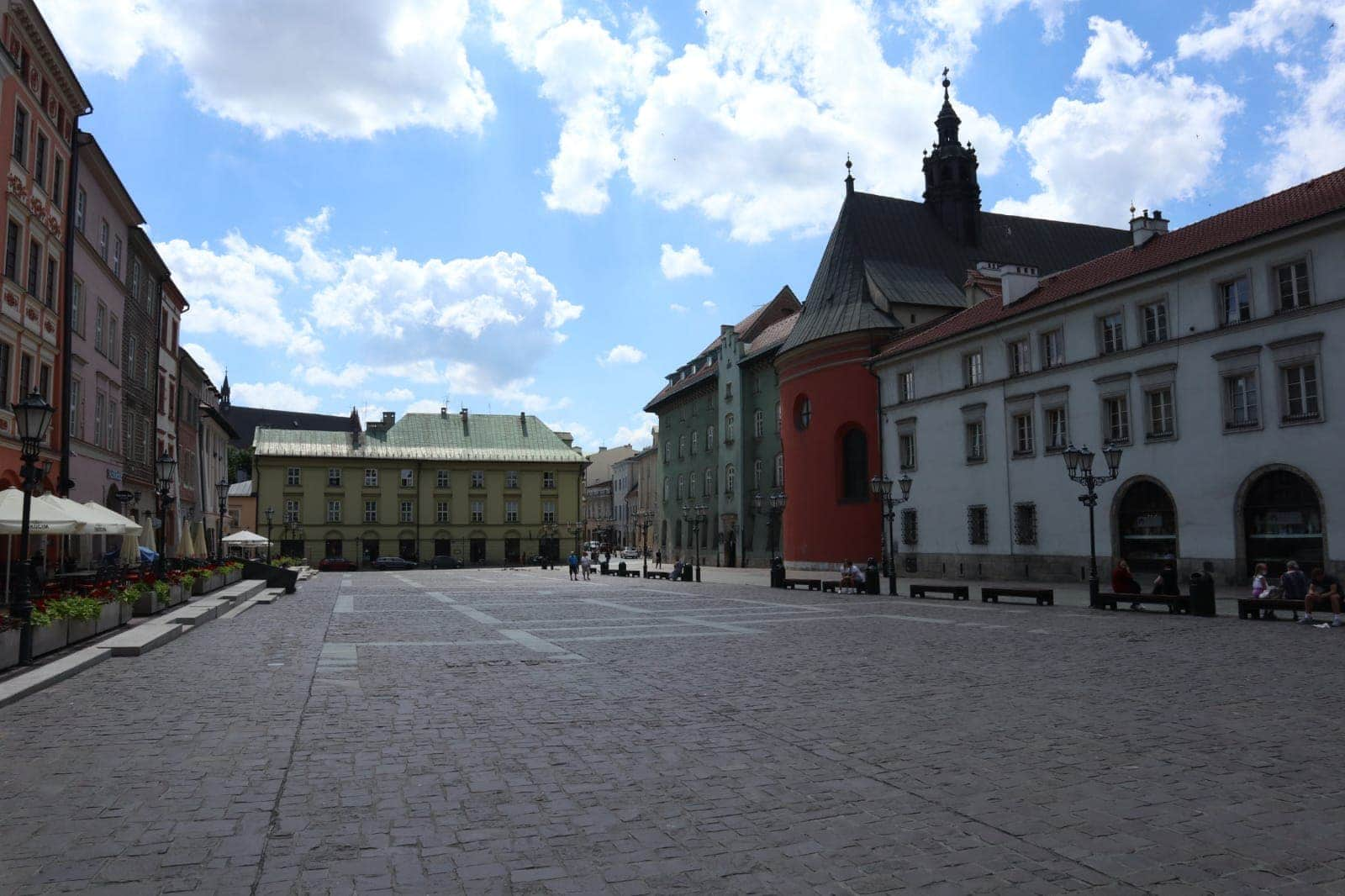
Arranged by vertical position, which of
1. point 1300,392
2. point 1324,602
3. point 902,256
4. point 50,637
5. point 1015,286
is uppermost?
point 902,256

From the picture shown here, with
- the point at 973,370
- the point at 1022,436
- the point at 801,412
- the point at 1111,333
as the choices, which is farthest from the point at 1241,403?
the point at 801,412

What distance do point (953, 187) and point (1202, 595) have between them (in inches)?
1672

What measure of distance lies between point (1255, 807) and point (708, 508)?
6290 cm

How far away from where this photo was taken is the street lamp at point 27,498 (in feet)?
40.1

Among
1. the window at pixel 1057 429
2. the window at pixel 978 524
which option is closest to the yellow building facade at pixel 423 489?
the window at pixel 978 524

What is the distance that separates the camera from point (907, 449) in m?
45.3

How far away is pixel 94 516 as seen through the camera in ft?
69.8

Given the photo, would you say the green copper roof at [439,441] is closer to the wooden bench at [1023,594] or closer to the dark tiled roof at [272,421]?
the dark tiled roof at [272,421]

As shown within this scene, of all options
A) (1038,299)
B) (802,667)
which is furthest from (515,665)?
(1038,299)

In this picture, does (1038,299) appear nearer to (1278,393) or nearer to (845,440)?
(1278,393)

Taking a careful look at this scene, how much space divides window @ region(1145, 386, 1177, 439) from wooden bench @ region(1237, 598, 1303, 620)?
38.0 feet

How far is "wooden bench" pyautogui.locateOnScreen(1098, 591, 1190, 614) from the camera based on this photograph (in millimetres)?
22188

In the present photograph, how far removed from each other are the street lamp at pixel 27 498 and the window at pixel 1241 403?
3029cm

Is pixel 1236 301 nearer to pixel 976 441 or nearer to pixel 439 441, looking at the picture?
pixel 976 441
